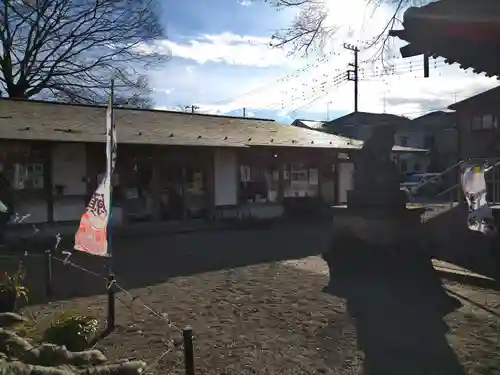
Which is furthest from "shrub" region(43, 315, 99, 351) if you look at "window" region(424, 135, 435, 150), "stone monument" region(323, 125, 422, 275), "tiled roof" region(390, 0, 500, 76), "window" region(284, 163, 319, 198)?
"window" region(424, 135, 435, 150)

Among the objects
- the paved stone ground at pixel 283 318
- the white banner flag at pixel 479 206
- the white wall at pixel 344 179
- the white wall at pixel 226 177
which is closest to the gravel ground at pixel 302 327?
the paved stone ground at pixel 283 318

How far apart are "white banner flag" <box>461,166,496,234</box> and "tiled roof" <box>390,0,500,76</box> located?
4367mm

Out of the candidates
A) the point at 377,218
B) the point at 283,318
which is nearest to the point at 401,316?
the point at 283,318

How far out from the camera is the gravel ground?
4688 millimetres

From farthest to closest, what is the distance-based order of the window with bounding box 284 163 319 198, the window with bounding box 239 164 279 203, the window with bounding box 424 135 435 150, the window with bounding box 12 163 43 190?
the window with bounding box 424 135 435 150
the window with bounding box 284 163 319 198
the window with bounding box 239 164 279 203
the window with bounding box 12 163 43 190

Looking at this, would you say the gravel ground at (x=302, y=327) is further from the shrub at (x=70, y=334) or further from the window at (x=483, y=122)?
the window at (x=483, y=122)

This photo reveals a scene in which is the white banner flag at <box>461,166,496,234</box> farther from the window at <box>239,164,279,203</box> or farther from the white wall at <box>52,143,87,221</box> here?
the white wall at <box>52,143,87,221</box>

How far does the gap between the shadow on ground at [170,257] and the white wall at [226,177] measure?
1.65 metres

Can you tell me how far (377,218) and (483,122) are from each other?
22.4m

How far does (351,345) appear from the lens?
16.9ft

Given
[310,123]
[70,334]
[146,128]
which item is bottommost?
[70,334]

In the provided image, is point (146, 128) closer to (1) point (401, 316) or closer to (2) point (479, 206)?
(2) point (479, 206)

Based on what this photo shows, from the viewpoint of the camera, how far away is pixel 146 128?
16.0 metres

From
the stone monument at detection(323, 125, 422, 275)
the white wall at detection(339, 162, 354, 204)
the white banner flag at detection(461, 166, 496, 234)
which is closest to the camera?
the white banner flag at detection(461, 166, 496, 234)
